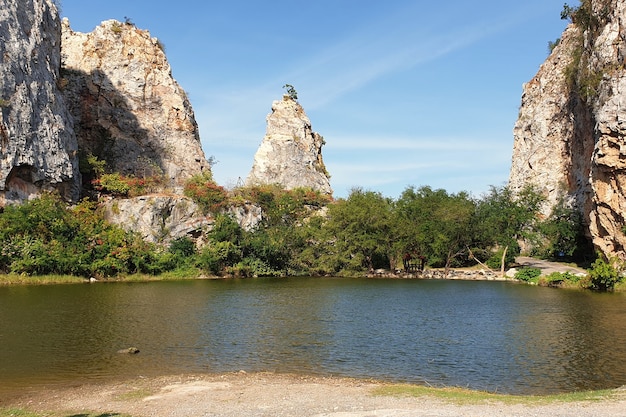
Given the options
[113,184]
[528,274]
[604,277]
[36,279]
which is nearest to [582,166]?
[528,274]

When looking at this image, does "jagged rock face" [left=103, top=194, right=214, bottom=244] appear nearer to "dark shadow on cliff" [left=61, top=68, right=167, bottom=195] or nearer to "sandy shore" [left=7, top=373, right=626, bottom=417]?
"dark shadow on cliff" [left=61, top=68, right=167, bottom=195]

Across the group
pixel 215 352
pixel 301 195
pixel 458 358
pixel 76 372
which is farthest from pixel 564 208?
pixel 76 372

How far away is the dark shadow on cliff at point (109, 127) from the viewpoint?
215 feet

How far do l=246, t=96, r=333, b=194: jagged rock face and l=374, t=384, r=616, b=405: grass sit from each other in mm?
70486

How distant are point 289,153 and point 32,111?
43793 mm

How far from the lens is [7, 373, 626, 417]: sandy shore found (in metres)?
10.5

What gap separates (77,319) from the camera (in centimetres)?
2506

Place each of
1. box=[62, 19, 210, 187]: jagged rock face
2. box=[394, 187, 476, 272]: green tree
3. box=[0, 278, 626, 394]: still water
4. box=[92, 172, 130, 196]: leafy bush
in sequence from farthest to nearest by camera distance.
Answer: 1. box=[62, 19, 210, 187]: jagged rock face
2. box=[92, 172, 130, 196]: leafy bush
3. box=[394, 187, 476, 272]: green tree
4. box=[0, 278, 626, 394]: still water

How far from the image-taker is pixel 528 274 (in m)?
46.1

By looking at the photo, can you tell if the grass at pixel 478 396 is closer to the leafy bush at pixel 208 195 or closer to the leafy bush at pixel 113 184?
the leafy bush at pixel 208 195

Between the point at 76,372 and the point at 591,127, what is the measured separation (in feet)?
156

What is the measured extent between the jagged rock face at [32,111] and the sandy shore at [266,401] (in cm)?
3876

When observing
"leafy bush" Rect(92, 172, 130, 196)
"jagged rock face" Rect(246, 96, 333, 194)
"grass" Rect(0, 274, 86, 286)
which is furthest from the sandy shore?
"jagged rock face" Rect(246, 96, 333, 194)

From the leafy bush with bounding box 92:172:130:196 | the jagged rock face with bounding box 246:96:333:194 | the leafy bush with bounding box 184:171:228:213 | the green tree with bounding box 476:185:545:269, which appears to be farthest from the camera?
the jagged rock face with bounding box 246:96:333:194
